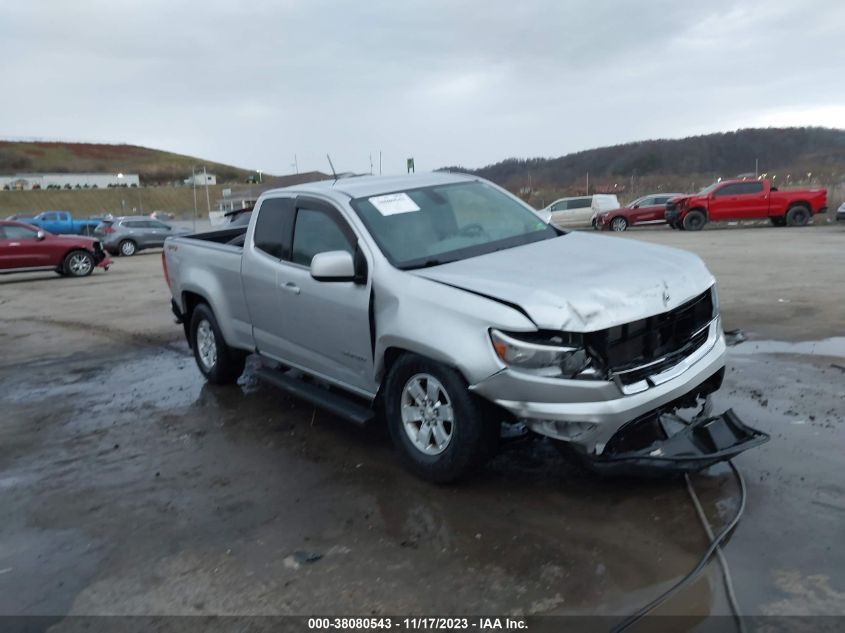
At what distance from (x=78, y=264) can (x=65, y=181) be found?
11140 centimetres

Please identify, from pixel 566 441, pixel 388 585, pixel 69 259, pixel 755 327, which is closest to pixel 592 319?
pixel 566 441

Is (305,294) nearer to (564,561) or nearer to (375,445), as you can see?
(375,445)

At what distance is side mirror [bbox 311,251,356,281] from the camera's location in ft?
15.4

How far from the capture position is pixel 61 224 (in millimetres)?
35562

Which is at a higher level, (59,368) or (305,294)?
(305,294)

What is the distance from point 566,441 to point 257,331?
3.14m

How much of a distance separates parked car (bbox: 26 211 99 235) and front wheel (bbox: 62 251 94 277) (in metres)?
15.8

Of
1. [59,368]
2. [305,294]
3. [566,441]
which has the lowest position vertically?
[59,368]

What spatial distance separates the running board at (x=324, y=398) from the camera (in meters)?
4.82

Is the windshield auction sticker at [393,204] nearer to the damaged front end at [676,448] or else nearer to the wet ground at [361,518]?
the wet ground at [361,518]

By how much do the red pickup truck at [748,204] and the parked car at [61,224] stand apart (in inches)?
1039

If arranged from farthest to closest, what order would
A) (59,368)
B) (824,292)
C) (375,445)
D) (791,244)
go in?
(791,244)
(824,292)
(59,368)
(375,445)

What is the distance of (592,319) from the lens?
381cm

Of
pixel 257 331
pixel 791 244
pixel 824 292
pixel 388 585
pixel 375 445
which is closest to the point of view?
pixel 388 585
